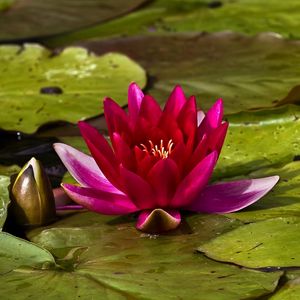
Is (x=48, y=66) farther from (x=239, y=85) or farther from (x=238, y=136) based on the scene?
(x=238, y=136)

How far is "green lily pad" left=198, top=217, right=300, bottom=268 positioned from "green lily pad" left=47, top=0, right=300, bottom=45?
1352mm

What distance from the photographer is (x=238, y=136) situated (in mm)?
2068

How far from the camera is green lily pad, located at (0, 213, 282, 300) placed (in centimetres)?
138

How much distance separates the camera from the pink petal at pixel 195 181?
161 cm

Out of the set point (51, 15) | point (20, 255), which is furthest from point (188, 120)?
point (51, 15)

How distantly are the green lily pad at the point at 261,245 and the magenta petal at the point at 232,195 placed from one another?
94mm

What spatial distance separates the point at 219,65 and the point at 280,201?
960 mm

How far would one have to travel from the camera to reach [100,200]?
64.9 inches

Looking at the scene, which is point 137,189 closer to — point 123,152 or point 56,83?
point 123,152

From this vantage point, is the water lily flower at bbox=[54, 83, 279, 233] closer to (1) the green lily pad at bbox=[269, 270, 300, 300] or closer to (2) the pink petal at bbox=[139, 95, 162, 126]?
(2) the pink petal at bbox=[139, 95, 162, 126]

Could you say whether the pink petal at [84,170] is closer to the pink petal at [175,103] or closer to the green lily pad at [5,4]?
the pink petal at [175,103]

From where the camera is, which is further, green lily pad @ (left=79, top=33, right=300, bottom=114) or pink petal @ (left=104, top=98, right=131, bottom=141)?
green lily pad @ (left=79, top=33, right=300, bottom=114)

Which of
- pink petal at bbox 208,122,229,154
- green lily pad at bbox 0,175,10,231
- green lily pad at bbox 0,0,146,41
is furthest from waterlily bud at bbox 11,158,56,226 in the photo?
green lily pad at bbox 0,0,146,41

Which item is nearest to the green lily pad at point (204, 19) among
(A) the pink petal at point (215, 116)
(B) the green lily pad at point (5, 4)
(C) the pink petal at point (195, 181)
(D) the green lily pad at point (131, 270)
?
(B) the green lily pad at point (5, 4)
